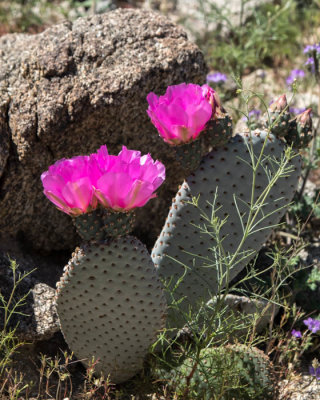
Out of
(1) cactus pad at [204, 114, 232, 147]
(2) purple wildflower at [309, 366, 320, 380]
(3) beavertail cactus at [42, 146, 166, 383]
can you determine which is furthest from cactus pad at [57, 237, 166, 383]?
(2) purple wildflower at [309, 366, 320, 380]

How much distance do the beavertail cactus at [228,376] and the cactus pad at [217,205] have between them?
226 millimetres

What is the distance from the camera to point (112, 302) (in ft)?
7.54

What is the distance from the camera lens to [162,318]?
7.81 ft

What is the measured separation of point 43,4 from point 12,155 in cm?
276

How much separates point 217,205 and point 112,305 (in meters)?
0.62

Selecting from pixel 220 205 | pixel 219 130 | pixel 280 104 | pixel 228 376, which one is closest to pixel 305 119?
pixel 280 104

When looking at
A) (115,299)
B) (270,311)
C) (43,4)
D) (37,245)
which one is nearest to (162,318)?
(115,299)

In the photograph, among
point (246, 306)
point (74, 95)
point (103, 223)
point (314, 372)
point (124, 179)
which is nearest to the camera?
point (124, 179)

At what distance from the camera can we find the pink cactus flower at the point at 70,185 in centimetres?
202

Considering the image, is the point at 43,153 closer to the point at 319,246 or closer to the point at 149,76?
the point at 149,76

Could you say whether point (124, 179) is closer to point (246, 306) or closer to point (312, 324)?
point (246, 306)

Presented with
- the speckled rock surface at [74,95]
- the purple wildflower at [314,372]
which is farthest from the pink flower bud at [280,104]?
the purple wildflower at [314,372]

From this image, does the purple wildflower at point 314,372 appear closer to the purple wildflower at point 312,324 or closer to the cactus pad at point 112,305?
the purple wildflower at point 312,324

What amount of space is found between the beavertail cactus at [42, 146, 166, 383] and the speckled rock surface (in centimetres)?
72
